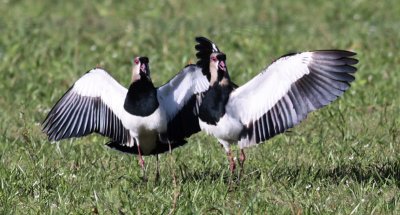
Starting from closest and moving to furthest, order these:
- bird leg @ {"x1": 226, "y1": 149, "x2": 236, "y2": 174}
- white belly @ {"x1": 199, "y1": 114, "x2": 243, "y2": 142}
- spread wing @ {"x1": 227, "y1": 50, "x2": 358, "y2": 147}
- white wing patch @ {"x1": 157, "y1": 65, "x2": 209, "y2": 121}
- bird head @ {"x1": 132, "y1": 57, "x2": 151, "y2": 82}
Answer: spread wing @ {"x1": 227, "y1": 50, "x2": 358, "y2": 147}, white belly @ {"x1": 199, "y1": 114, "x2": 243, "y2": 142}, bird leg @ {"x1": 226, "y1": 149, "x2": 236, "y2": 174}, bird head @ {"x1": 132, "y1": 57, "x2": 151, "y2": 82}, white wing patch @ {"x1": 157, "y1": 65, "x2": 209, "y2": 121}

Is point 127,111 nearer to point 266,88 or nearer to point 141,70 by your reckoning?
point 141,70

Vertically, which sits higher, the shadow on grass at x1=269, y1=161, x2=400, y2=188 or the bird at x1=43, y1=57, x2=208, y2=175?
the bird at x1=43, y1=57, x2=208, y2=175

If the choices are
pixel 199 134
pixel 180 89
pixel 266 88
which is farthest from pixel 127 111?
pixel 199 134

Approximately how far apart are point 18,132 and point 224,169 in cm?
223

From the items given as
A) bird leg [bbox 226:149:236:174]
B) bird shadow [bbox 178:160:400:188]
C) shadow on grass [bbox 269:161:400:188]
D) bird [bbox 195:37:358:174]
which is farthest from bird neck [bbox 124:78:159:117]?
shadow on grass [bbox 269:161:400:188]

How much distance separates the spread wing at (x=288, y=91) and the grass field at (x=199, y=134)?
1.27ft

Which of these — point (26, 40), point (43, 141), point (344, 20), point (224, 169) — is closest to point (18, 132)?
point (43, 141)

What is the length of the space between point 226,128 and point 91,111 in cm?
107

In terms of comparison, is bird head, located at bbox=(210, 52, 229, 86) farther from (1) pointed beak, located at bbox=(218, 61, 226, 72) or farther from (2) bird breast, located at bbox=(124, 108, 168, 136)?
(2) bird breast, located at bbox=(124, 108, 168, 136)

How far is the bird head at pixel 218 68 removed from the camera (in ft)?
22.8

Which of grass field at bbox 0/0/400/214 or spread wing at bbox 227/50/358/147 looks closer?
grass field at bbox 0/0/400/214

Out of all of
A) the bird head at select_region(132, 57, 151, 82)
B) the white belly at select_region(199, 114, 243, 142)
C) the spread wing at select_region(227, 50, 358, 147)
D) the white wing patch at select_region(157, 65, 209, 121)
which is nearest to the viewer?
the spread wing at select_region(227, 50, 358, 147)

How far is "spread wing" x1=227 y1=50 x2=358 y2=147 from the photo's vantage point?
661 centimetres

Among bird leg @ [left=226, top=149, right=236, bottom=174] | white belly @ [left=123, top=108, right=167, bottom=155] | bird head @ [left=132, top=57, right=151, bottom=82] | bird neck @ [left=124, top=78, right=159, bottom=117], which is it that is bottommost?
bird leg @ [left=226, top=149, right=236, bottom=174]
